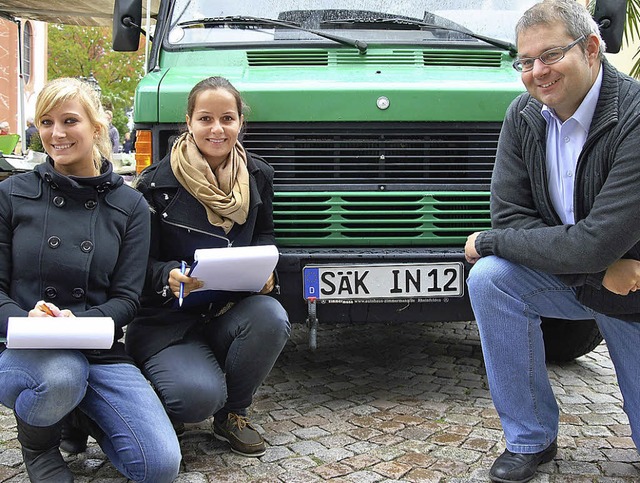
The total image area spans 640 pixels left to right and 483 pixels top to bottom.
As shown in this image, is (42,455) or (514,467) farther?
(514,467)

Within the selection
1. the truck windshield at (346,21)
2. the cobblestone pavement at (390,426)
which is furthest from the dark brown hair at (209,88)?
the cobblestone pavement at (390,426)

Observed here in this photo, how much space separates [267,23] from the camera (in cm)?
429

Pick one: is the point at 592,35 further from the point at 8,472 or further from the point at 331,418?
the point at 8,472

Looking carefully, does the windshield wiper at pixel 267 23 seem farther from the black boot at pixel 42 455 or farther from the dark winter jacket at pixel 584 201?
the black boot at pixel 42 455

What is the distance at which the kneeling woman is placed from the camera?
8.91 ft

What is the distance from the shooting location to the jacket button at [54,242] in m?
2.84

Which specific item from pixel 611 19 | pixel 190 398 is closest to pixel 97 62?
pixel 611 19

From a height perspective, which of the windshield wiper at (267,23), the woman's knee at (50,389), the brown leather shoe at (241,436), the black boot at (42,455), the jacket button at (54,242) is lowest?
the brown leather shoe at (241,436)

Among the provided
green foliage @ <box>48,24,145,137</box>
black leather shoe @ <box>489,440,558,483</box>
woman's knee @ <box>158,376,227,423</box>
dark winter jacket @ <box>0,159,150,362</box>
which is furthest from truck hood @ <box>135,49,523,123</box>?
green foliage @ <box>48,24,145,137</box>

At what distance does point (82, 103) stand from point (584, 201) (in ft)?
6.17

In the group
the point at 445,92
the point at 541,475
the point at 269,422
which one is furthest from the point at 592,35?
the point at 269,422

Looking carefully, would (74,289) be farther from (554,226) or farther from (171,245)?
(554,226)

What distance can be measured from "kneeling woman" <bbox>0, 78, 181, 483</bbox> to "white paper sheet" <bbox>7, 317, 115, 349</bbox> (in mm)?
78

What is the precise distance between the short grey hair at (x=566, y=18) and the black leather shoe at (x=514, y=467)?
1.51 meters
